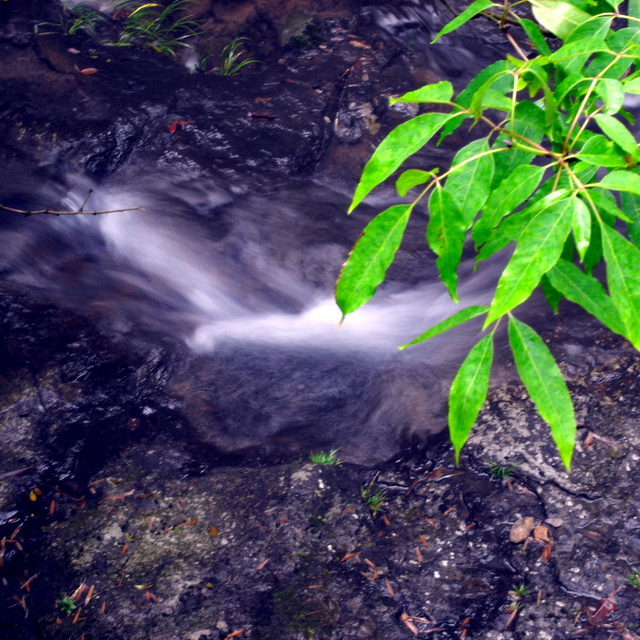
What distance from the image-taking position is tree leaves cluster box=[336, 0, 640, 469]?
0.84 metres

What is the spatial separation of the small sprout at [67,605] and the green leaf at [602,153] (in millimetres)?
2498

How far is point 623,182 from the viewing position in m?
0.82

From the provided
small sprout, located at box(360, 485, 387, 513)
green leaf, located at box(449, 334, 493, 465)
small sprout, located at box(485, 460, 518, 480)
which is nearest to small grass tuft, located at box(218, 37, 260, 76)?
small sprout, located at box(360, 485, 387, 513)

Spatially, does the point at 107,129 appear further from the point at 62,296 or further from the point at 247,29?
the point at 247,29

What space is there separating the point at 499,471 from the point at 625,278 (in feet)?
6.51

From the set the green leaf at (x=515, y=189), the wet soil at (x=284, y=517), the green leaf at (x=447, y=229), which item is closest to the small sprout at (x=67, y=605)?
the wet soil at (x=284, y=517)

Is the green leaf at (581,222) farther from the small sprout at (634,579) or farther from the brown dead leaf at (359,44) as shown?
the brown dead leaf at (359,44)

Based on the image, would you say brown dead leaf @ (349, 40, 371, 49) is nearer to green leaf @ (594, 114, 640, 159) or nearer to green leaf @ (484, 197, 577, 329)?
green leaf @ (594, 114, 640, 159)

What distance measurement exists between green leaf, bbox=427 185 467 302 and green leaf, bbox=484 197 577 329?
0.15 m

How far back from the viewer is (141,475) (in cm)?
277

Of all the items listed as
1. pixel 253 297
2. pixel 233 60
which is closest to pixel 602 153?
pixel 253 297

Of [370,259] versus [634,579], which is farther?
[634,579]

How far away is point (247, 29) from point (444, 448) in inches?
190

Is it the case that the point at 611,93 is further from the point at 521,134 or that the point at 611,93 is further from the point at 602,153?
the point at 521,134
